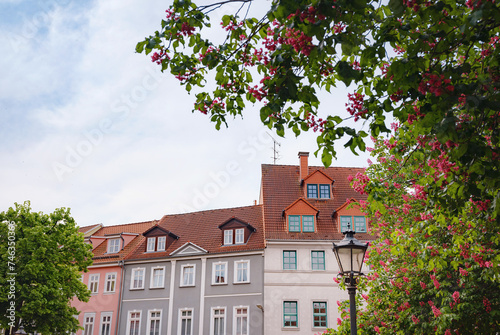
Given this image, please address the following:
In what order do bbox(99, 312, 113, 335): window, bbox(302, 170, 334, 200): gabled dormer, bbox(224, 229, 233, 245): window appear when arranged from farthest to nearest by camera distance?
bbox(302, 170, 334, 200): gabled dormer, bbox(99, 312, 113, 335): window, bbox(224, 229, 233, 245): window

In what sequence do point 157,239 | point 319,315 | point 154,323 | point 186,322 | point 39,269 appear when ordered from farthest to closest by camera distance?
point 157,239 → point 154,323 → point 186,322 → point 319,315 → point 39,269

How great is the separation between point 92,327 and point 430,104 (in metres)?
32.5

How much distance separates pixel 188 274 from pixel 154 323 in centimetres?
359

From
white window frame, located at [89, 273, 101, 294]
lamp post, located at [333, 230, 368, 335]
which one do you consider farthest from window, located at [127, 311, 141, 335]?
lamp post, located at [333, 230, 368, 335]

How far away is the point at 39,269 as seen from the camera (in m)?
25.8

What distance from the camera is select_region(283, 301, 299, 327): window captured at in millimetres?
28516

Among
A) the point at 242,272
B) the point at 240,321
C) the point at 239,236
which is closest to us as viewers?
the point at 240,321

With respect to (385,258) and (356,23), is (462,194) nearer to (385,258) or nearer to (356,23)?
(356,23)

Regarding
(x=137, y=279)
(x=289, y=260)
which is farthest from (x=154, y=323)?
(x=289, y=260)

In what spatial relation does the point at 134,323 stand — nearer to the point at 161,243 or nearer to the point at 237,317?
the point at 161,243

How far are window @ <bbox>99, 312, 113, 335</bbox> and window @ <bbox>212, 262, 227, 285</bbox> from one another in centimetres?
754

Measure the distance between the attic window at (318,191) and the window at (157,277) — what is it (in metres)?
10.6

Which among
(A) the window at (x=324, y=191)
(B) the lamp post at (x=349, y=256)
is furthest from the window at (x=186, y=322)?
(B) the lamp post at (x=349, y=256)

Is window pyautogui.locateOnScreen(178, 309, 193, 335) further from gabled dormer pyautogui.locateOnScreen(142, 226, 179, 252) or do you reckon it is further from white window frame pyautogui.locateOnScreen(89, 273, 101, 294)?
white window frame pyautogui.locateOnScreen(89, 273, 101, 294)
